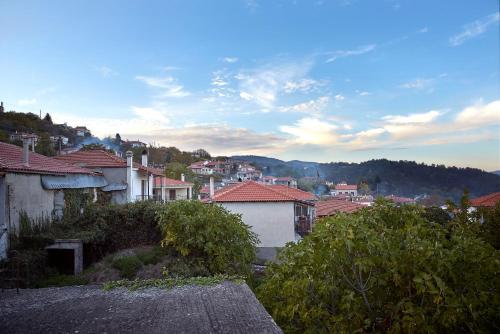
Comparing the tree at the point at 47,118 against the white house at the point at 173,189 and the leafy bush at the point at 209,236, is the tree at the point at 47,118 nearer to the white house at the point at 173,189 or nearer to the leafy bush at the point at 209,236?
the white house at the point at 173,189

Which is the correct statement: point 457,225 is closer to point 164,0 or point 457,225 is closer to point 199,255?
point 199,255

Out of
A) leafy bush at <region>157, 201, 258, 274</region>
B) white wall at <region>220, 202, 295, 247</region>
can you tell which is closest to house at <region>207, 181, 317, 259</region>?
white wall at <region>220, 202, 295, 247</region>

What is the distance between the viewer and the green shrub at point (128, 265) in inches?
535

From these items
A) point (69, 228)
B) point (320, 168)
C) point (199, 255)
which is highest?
point (320, 168)

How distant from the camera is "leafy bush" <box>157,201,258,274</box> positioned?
13.9 metres

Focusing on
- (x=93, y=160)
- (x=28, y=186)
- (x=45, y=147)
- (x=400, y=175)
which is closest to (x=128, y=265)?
(x=28, y=186)

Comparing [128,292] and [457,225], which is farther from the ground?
[457,225]

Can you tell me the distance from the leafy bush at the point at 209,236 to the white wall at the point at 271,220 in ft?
27.8

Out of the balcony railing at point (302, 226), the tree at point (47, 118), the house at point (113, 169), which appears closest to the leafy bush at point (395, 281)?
the balcony railing at point (302, 226)

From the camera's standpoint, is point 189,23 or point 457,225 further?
point 189,23

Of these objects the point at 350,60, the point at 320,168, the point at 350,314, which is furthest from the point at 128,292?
the point at 320,168

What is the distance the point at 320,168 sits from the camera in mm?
105625

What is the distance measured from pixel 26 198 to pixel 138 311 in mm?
9328

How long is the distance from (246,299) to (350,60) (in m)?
14.2
